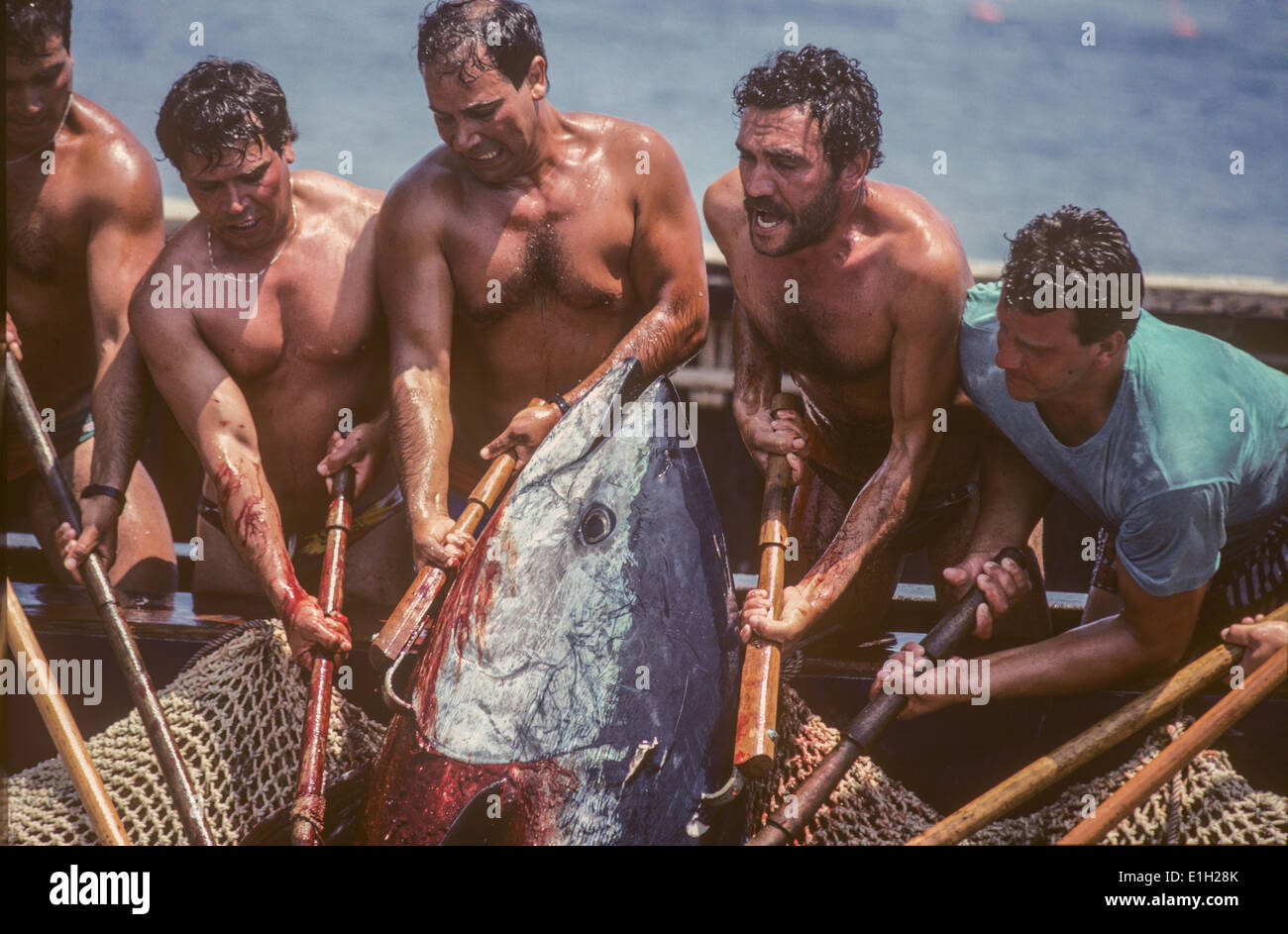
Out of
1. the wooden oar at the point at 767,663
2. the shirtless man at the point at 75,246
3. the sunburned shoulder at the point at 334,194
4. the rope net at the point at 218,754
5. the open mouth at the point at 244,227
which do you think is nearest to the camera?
the wooden oar at the point at 767,663

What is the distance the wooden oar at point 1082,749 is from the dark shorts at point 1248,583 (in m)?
0.17

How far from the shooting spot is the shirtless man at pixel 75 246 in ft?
10.9

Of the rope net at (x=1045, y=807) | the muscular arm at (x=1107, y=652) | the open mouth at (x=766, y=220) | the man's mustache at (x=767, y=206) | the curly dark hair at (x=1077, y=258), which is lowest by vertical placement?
the rope net at (x=1045, y=807)

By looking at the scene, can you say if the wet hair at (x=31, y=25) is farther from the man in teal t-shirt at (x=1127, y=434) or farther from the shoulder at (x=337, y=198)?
the man in teal t-shirt at (x=1127, y=434)

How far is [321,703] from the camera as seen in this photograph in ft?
9.25

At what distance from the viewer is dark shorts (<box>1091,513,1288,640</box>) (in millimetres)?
2881

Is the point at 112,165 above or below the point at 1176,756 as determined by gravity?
above

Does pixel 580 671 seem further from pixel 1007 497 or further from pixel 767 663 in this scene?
pixel 1007 497

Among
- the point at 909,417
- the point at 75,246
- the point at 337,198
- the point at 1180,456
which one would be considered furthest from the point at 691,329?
the point at 75,246

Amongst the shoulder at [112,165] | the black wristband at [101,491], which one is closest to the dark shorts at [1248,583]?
the black wristband at [101,491]

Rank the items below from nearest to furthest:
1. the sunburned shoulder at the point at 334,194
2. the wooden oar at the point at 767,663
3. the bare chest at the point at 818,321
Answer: the wooden oar at the point at 767,663
the bare chest at the point at 818,321
the sunburned shoulder at the point at 334,194

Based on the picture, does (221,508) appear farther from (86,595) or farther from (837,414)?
(837,414)

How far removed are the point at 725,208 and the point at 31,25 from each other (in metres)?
1.96

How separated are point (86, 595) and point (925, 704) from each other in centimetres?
241
